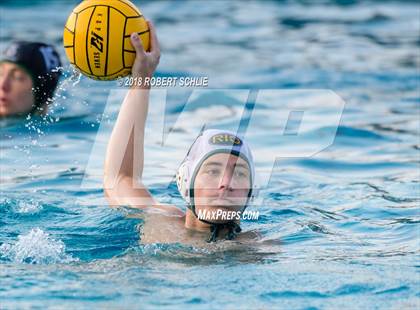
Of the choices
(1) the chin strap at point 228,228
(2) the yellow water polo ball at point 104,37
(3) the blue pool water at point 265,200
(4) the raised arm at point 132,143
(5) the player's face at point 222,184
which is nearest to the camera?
(3) the blue pool water at point 265,200

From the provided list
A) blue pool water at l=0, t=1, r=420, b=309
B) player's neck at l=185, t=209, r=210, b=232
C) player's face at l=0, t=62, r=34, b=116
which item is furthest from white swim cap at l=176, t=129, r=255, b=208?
player's face at l=0, t=62, r=34, b=116

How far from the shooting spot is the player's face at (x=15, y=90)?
10359 mm

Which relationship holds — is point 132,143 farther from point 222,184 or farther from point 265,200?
point 265,200

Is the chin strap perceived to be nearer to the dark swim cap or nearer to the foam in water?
the foam in water

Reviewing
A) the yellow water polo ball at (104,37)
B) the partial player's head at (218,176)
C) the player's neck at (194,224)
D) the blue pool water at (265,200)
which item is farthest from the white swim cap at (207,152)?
the yellow water polo ball at (104,37)

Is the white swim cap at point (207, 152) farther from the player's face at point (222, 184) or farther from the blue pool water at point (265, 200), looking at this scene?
the blue pool water at point (265, 200)

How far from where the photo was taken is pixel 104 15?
6867mm

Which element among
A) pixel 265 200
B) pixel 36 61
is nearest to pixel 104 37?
pixel 265 200

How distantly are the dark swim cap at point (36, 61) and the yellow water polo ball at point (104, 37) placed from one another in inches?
144

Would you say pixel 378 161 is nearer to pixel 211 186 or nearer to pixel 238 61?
pixel 211 186

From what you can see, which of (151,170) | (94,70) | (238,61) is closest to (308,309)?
(94,70)

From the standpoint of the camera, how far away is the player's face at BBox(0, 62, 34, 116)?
10359 mm

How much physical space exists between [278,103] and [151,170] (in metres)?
3.58

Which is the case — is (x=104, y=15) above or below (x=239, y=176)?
above
